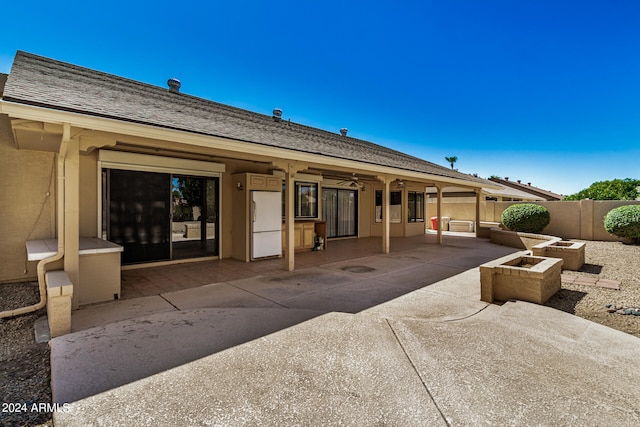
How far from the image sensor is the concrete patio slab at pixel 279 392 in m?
2.04

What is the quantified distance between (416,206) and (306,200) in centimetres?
709

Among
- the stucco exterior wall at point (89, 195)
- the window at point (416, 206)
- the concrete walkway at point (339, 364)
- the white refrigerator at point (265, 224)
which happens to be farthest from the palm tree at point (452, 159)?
the stucco exterior wall at point (89, 195)

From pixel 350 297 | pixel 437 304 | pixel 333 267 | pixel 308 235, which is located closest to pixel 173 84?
pixel 308 235

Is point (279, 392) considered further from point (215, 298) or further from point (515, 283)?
point (515, 283)

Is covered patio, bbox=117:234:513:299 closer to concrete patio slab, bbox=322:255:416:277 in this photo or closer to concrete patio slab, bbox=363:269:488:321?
concrete patio slab, bbox=322:255:416:277

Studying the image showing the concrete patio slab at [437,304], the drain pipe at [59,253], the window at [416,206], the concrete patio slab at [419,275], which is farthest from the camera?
the window at [416,206]

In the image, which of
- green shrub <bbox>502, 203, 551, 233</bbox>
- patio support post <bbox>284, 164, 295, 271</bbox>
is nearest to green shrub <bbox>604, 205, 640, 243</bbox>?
green shrub <bbox>502, 203, 551, 233</bbox>

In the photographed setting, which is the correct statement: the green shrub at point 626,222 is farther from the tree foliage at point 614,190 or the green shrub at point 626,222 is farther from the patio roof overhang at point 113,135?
the tree foliage at point 614,190

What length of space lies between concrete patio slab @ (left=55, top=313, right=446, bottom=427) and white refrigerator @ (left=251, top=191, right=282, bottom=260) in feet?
16.6

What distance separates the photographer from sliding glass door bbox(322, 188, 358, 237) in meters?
12.3

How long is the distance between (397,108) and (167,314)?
710 inches

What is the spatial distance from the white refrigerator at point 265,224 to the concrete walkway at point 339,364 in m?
3.31

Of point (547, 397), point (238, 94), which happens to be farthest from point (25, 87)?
point (238, 94)

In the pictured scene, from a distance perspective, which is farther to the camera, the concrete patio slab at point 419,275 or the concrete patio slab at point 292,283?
the concrete patio slab at point 419,275
